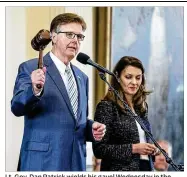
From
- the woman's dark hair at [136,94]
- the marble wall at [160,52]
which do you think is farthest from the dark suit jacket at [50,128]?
the marble wall at [160,52]

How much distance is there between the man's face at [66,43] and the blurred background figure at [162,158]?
1.45ft

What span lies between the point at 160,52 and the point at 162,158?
0.38 metres

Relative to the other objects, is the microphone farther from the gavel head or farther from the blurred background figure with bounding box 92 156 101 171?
the blurred background figure with bounding box 92 156 101 171

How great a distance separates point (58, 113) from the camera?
1.83 metres

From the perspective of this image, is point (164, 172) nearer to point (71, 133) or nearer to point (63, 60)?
point (71, 133)

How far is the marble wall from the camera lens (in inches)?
75.8

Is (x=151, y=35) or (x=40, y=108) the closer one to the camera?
(x=40, y=108)

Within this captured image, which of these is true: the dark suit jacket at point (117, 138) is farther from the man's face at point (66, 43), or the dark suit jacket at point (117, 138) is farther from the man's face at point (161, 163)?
the man's face at point (66, 43)

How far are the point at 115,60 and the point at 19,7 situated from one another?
39 centimetres

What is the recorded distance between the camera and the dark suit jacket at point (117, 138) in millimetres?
1860

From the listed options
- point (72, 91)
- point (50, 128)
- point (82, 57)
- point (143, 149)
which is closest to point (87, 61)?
point (82, 57)

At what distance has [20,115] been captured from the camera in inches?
71.4

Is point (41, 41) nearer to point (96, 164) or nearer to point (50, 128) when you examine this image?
point (50, 128)
